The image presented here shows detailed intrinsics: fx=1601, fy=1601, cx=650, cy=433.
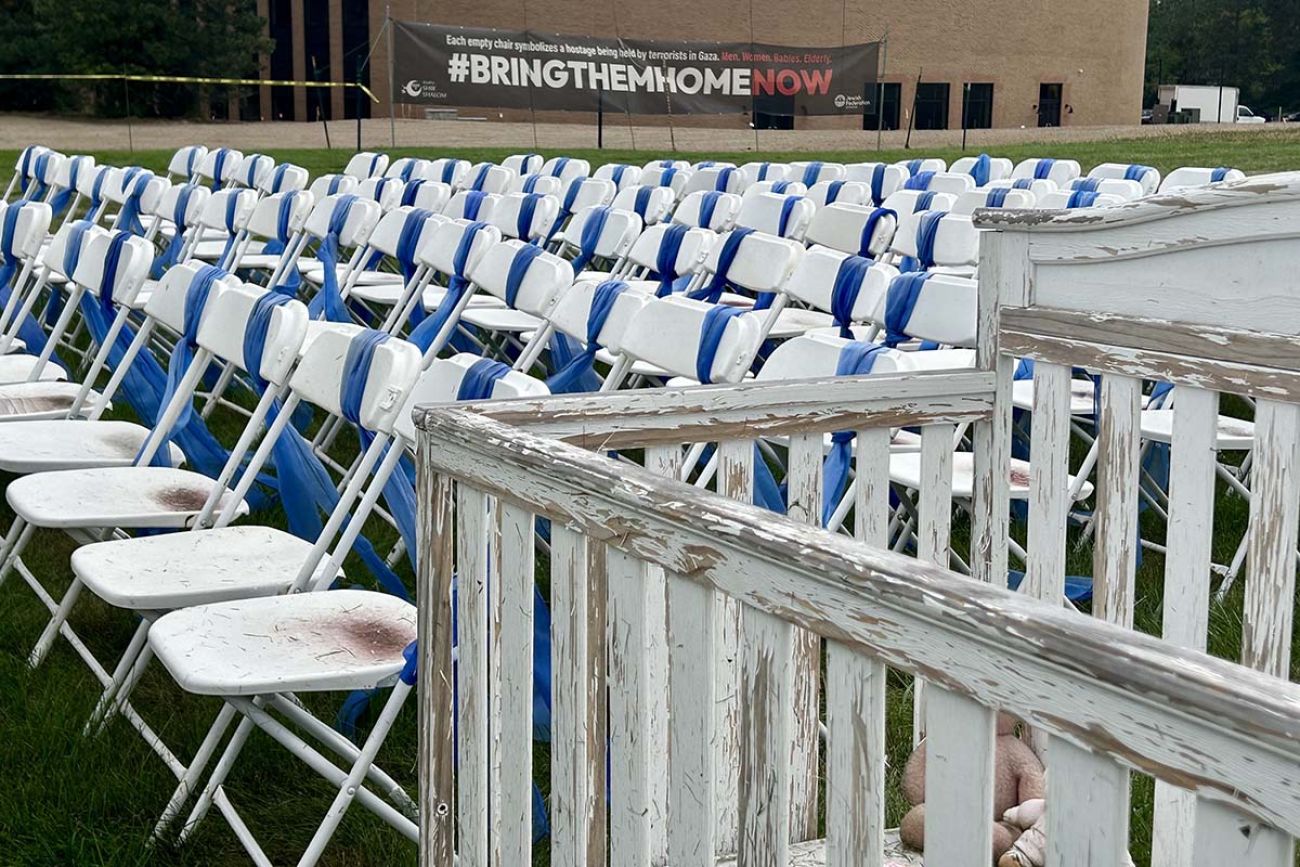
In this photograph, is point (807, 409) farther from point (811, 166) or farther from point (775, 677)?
point (811, 166)

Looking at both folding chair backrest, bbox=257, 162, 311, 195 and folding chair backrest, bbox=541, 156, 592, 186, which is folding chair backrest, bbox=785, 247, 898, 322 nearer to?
folding chair backrest, bbox=257, 162, 311, 195

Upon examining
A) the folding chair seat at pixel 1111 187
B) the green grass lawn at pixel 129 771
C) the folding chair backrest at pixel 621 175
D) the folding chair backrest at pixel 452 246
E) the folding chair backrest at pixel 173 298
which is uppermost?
the folding chair backrest at pixel 621 175

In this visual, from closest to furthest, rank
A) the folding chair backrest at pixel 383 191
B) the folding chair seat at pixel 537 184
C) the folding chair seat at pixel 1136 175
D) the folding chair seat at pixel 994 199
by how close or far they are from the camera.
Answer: the folding chair seat at pixel 994 199 → the folding chair backrest at pixel 383 191 → the folding chair seat at pixel 1136 175 → the folding chair seat at pixel 537 184

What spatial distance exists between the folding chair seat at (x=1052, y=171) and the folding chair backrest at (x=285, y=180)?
15.0ft

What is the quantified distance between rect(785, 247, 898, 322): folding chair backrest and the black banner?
15.2 m

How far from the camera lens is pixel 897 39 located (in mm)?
43375

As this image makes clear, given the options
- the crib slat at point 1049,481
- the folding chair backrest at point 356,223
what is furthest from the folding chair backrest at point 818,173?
the crib slat at point 1049,481

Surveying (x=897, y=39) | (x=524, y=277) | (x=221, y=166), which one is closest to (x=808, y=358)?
(x=524, y=277)

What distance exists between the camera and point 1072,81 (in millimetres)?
47438

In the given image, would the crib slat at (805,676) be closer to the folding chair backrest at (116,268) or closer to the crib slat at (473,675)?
the crib slat at (473,675)

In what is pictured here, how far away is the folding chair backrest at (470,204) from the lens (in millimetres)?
8133

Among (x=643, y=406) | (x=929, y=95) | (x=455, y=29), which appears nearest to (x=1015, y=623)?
(x=643, y=406)

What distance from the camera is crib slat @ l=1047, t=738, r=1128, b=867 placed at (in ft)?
3.63

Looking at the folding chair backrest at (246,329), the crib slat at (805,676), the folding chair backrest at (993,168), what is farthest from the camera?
the folding chair backrest at (993,168)
